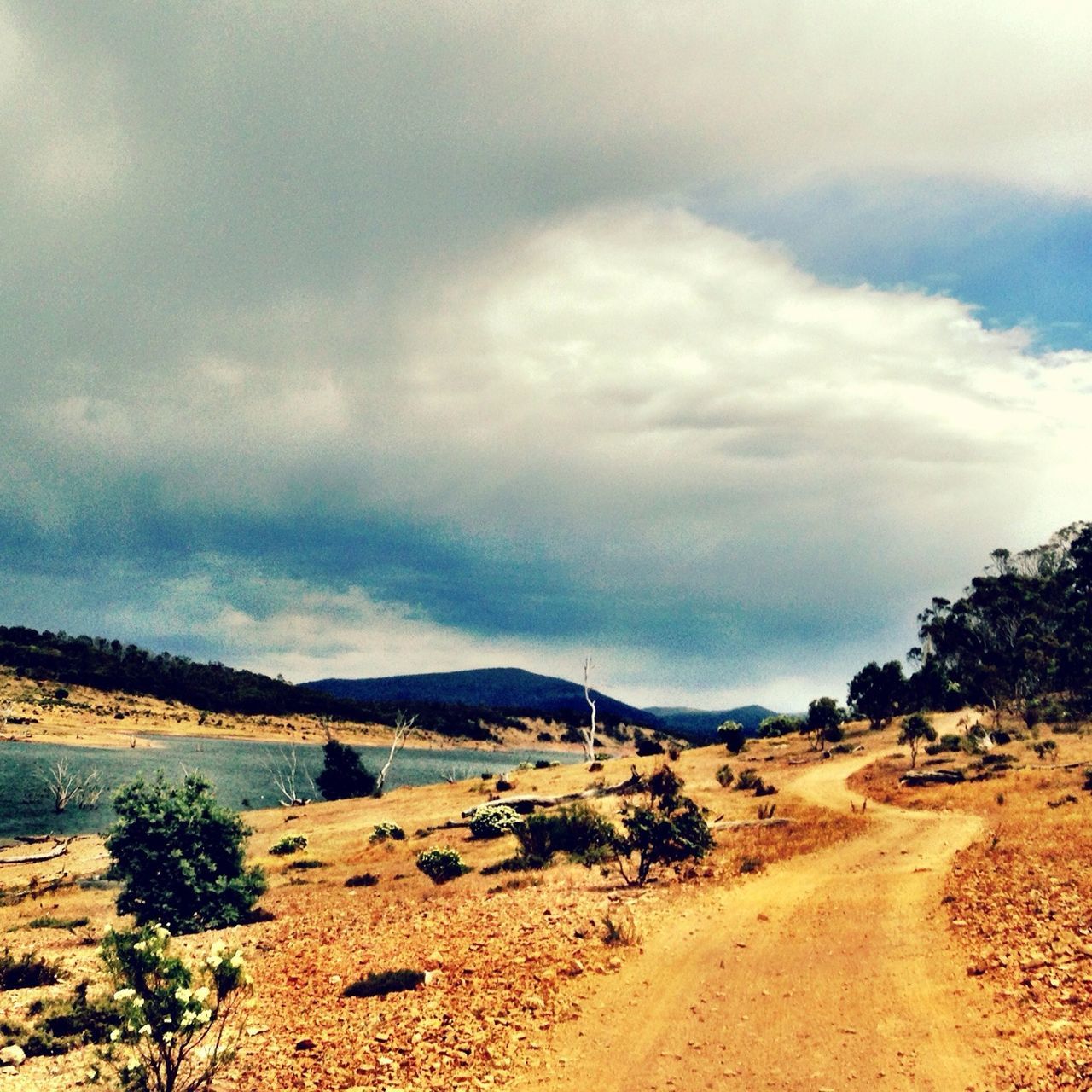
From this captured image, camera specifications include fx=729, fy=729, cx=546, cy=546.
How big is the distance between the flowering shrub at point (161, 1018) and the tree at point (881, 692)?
70.9 metres

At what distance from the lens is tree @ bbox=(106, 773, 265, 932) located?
23.6 meters

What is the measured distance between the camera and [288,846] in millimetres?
40938

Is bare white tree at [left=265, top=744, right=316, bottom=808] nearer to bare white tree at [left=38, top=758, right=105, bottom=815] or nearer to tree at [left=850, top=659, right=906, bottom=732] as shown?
bare white tree at [left=38, top=758, right=105, bottom=815]

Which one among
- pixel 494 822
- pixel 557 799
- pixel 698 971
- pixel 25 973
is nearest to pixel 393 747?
pixel 557 799

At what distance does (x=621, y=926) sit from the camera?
17.5 meters

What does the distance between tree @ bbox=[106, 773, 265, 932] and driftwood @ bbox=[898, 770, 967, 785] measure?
3560 cm

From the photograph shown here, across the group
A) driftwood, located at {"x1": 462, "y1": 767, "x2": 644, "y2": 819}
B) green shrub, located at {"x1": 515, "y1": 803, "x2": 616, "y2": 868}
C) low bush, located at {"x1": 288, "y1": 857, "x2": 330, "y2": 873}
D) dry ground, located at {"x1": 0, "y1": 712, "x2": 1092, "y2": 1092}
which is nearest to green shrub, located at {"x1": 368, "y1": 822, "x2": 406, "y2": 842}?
driftwood, located at {"x1": 462, "y1": 767, "x2": 644, "y2": 819}

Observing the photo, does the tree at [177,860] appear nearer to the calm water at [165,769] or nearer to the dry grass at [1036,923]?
the calm water at [165,769]

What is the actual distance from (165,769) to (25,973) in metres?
47.5

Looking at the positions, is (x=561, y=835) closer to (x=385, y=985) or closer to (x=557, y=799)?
(x=385, y=985)

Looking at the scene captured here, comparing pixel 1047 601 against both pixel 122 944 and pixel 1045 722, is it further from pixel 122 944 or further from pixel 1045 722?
pixel 122 944

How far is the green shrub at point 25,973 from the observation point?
1720cm

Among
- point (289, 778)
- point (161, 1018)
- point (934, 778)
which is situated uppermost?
point (161, 1018)

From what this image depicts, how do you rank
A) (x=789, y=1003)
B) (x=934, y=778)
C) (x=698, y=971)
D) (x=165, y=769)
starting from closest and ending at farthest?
(x=789, y=1003) → (x=698, y=971) → (x=934, y=778) → (x=165, y=769)
